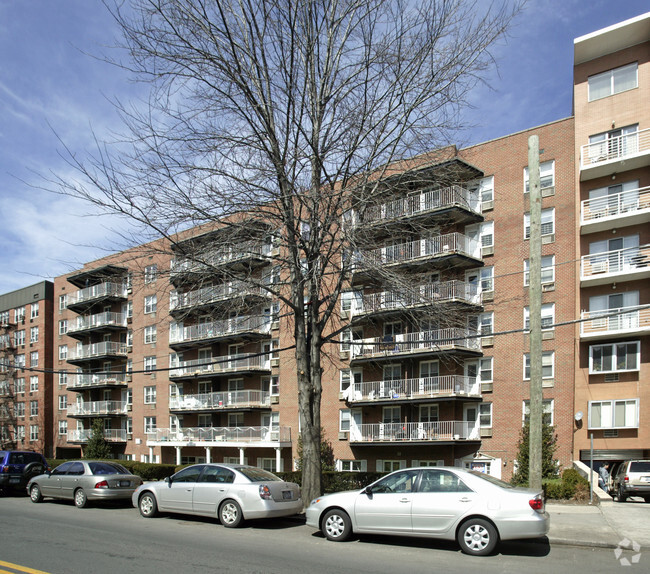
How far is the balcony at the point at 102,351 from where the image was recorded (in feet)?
157

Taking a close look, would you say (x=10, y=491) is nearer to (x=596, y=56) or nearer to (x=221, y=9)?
(x=221, y=9)

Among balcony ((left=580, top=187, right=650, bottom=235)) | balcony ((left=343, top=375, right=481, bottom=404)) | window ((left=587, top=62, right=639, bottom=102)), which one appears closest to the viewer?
balcony ((left=580, top=187, right=650, bottom=235))

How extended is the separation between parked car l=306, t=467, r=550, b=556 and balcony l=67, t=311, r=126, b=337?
39.6 meters

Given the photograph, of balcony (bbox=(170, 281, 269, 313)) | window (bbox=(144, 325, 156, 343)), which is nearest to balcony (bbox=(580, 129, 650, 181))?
balcony (bbox=(170, 281, 269, 313))

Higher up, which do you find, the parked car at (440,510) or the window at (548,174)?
the window at (548,174)

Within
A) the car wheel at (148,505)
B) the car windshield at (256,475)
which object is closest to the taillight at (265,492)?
the car windshield at (256,475)

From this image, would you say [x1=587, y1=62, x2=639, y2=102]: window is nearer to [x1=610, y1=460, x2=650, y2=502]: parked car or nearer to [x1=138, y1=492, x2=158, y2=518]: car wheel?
[x1=610, y1=460, x2=650, y2=502]: parked car

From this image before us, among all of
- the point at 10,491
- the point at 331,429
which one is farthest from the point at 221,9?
the point at 331,429

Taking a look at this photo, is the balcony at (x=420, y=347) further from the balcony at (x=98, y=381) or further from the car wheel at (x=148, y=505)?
the balcony at (x=98, y=381)

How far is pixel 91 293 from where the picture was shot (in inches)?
1930

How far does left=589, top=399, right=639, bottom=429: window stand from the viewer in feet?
84.3

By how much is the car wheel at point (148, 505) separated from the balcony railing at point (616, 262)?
19.7m

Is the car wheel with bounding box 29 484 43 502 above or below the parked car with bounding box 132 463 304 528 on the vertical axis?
below

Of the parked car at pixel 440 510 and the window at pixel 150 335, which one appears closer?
the parked car at pixel 440 510
